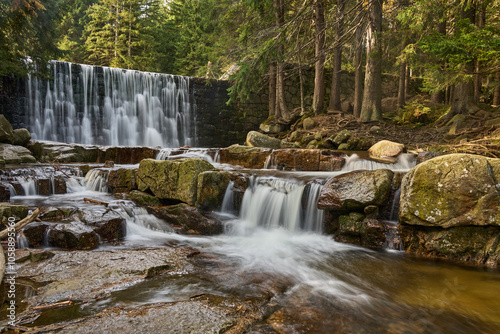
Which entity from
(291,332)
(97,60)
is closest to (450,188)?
(291,332)

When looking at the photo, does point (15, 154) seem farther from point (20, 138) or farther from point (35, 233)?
point (35, 233)

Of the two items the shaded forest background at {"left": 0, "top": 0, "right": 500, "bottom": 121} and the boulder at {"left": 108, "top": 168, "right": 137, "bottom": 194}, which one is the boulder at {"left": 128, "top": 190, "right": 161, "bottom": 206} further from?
the shaded forest background at {"left": 0, "top": 0, "right": 500, "bottom": 121}

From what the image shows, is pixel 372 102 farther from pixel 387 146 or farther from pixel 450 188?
pixel 450 188

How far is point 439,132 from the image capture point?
422 inches

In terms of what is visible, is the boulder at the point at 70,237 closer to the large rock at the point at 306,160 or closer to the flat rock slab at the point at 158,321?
the flat rock slab at the point at 158,321

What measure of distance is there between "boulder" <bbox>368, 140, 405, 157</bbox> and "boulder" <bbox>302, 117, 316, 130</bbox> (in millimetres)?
4061

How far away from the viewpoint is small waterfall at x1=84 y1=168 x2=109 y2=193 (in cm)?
771

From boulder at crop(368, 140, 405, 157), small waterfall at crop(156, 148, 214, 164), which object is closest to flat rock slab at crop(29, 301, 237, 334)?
boulder at crop(368, 140, 405, 157)

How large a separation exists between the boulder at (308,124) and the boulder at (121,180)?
26.8ft

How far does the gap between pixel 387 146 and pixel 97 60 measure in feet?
76.3

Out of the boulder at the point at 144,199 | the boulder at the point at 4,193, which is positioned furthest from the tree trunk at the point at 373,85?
the boulder at the point at 4,193

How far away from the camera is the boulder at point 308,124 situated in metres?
13.4

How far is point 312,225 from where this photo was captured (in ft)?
20.3

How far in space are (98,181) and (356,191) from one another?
6295mm
